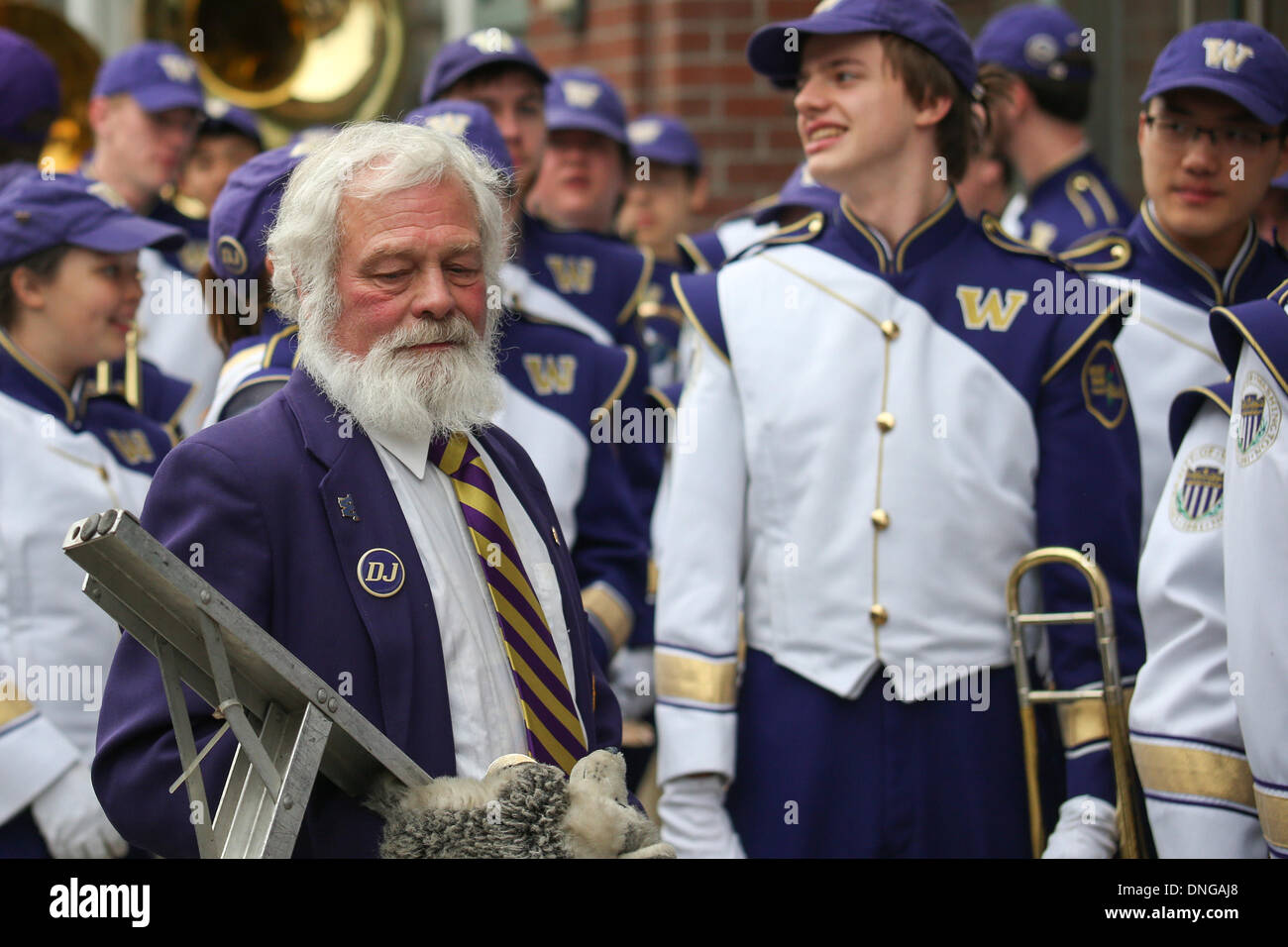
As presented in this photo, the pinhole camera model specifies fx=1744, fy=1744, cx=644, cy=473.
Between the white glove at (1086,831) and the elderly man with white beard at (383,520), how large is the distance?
1.11 metres

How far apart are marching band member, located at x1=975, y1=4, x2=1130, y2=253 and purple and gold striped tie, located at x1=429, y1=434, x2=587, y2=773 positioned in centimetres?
369

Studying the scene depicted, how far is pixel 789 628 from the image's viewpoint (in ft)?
12.1

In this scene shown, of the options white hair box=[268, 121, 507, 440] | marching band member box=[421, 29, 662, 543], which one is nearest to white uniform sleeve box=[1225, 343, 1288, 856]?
white hair box=[268, 121, 507, 440]

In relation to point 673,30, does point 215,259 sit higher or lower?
lower

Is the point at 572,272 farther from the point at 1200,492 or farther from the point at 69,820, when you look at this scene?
the point at 1200,492

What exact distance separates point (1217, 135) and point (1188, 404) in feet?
3.13

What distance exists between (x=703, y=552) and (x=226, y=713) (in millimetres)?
1643

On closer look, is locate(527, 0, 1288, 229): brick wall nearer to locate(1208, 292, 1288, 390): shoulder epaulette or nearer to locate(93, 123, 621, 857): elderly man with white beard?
locate(1208, 292, 1288, 390): shoulder epaulette

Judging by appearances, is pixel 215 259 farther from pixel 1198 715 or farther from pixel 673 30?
pixel 673 30

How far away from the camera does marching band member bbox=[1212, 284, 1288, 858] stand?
288 cm

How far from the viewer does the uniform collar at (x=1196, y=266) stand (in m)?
4.19

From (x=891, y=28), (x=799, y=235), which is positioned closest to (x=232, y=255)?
(x=799, y=235)

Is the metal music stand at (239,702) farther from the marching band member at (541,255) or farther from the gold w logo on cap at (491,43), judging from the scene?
the gold w logo on cap at (491,43)

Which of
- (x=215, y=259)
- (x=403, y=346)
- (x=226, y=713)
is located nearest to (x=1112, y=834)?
(x=403, y=346)
